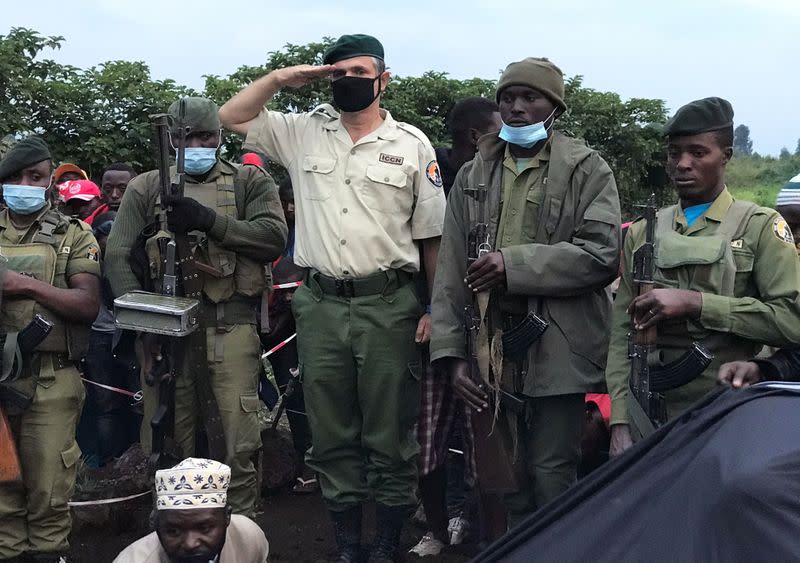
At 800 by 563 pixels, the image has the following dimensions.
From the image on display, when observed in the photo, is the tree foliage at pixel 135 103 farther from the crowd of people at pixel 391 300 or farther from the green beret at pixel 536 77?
the green beret at pixel 536 77

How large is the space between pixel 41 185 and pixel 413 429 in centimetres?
216

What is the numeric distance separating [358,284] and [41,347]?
5.05ft

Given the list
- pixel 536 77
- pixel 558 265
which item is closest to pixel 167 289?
pixel 558 265

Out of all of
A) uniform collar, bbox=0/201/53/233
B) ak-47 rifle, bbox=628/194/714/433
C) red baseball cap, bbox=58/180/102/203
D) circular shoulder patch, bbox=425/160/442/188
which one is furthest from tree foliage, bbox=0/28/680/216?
ak-47 rifle, bbox=628/194/714/433

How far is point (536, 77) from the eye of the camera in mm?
4523

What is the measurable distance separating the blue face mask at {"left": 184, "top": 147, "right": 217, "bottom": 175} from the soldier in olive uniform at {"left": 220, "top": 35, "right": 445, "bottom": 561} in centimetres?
51

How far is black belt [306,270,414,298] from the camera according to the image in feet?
16.0

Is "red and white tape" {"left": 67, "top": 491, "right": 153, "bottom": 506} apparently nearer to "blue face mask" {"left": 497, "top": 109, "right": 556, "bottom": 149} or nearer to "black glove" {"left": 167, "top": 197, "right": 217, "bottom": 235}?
"black glove" {"left": 167, "top": 197, "right": 217, "bottom": 235}

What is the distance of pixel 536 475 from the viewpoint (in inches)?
175

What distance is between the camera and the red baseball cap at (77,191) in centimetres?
690

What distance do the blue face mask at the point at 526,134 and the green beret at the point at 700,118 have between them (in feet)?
1.90

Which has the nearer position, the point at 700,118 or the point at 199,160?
the point at 700,118

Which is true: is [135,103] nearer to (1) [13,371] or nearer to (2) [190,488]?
(1) [13,371]

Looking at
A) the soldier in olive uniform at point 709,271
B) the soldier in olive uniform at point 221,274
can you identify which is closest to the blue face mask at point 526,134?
the soldier in olive uniform at point 709,271
